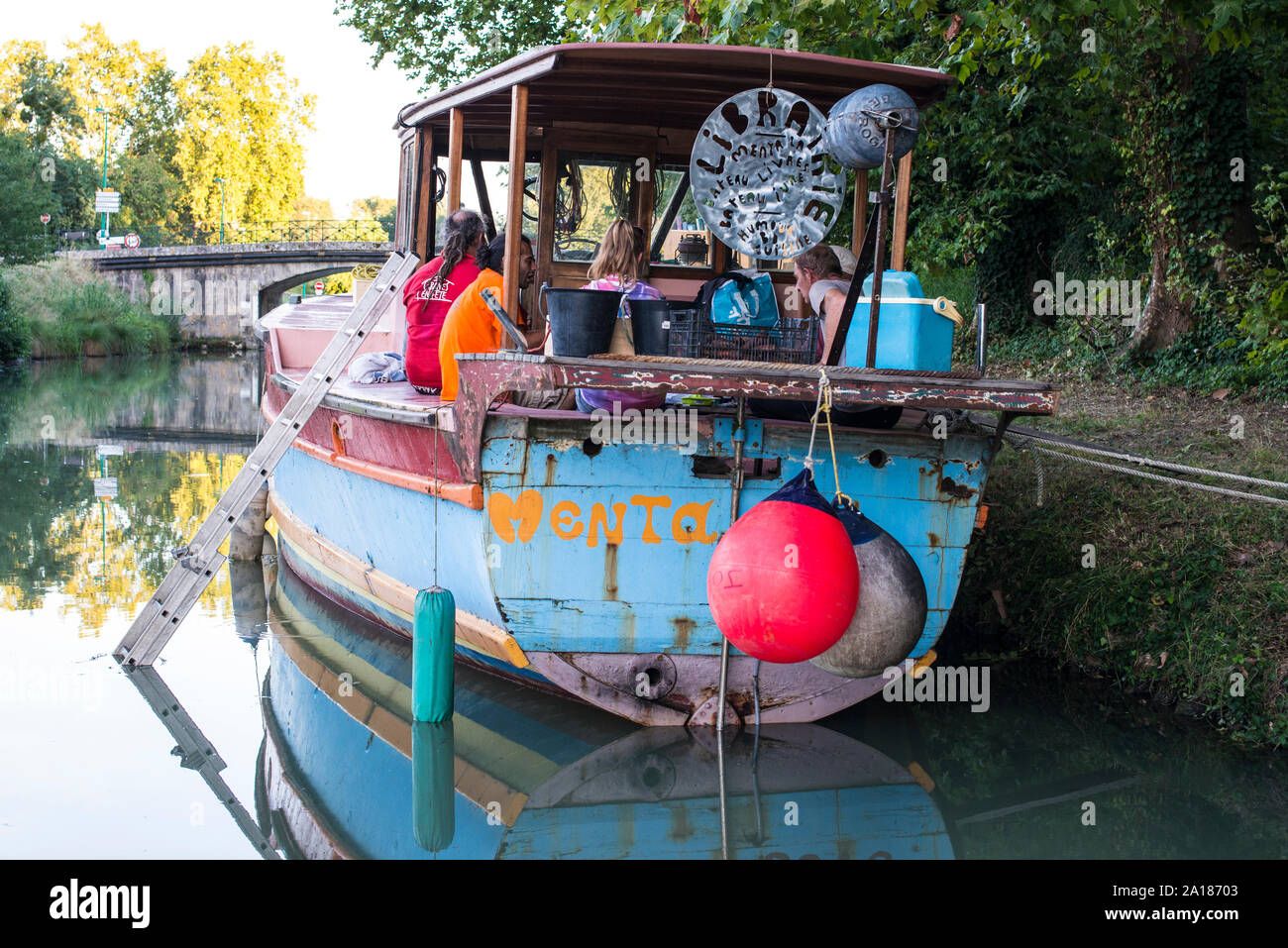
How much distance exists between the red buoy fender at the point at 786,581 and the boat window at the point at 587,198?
2.92m

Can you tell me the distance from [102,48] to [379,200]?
42896mm

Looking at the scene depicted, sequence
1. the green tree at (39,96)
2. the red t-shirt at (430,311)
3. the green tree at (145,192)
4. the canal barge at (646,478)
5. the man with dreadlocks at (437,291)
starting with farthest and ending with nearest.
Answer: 1. the green tree at (145,192)
2. the green tree at (39,96)
3. the red t-shirt at (430,311)
4. the man with dreadlocks at (437,291)
5. the canal barge at (646,478)

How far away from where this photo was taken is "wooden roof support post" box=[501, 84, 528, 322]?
5852 millimetres

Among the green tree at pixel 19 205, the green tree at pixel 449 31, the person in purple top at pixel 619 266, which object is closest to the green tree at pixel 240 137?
the green tree at pixel 19 205

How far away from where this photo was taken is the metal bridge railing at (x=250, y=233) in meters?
46.0

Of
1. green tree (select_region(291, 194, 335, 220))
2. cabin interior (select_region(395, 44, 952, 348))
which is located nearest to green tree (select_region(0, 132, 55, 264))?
cabin interior (select_region(395, 44, 952, 348))

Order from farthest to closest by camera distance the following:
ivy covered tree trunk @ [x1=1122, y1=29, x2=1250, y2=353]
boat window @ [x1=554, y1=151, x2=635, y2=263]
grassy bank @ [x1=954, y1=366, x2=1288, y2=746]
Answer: ivy covered tree trunk @ [x1=1122, y1=29, x2=1250, y2=353] → boat window @ [x1=554, y1=151, x2=635, y2=263] → grassy bank @ [x1=954, y1=366, x2=1288, y2=746]

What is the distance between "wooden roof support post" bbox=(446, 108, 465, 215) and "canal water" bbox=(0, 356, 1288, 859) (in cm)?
266

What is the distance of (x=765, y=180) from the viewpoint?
227 inches

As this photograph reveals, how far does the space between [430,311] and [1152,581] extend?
13.5 ft

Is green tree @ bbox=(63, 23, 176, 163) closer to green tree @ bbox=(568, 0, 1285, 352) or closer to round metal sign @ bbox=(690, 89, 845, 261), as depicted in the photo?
green tree @ bbox=(568, 0, 1285, 352)

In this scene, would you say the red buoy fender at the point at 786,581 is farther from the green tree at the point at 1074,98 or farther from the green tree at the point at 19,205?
the green tree at the point at 19,205
